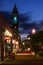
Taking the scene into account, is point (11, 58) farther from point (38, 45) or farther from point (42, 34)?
point (38, 45)

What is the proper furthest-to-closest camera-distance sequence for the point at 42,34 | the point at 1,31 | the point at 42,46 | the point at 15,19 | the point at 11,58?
the point at 42,46
the point at 42,34
the point at 11,58
the point at 1,31
the point at 15,19

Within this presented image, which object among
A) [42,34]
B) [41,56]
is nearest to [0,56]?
[41,56]

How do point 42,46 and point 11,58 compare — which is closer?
point 11,58

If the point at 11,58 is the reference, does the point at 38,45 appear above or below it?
above

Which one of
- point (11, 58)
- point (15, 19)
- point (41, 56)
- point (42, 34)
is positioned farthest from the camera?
point (42, 34)

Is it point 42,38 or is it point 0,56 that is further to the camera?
point 42,38

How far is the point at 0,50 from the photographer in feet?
112

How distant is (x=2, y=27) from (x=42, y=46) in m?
22.2

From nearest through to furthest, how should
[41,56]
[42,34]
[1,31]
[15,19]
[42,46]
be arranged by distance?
[15,19], [1,31], [41,56], [42,34], [42,46]

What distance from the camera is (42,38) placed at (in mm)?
45094

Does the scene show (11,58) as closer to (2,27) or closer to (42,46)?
(2,27)

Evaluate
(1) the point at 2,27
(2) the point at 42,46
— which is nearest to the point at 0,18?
(1) the point at 2,27

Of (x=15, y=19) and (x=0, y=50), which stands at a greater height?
(x=15, y=19)

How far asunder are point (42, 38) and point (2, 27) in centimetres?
1410
